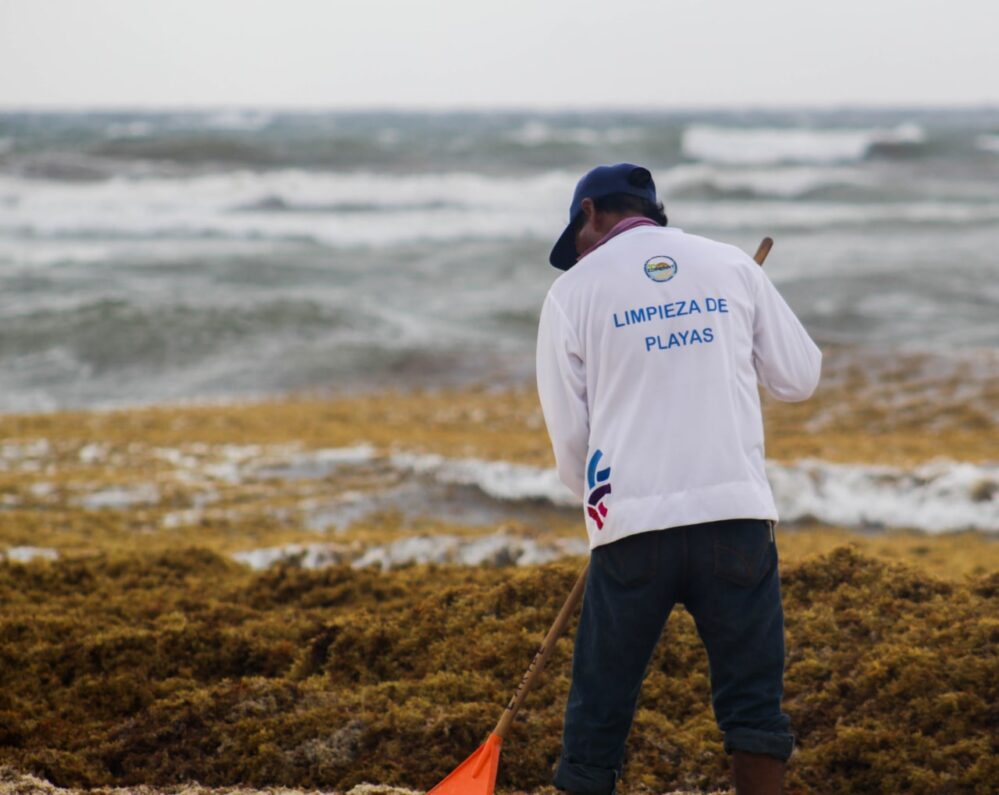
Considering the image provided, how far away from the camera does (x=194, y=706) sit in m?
3.39

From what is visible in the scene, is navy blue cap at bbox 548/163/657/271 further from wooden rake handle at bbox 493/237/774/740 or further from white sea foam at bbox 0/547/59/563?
white sea foam at bbox 0/547/59/563

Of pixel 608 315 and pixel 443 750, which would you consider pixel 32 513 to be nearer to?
pixel 443 750

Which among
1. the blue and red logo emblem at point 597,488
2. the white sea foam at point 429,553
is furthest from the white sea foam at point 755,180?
the blue and red logo emblem at point 597,488

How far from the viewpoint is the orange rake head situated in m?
2.79

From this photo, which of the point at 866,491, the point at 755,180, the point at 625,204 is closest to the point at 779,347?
the point at 625,204

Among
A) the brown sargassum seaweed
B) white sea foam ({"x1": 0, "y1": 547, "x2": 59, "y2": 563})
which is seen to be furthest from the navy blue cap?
white sea foam ({"x1": 0, "y1": 547, "x2": 59, "y2": 563})

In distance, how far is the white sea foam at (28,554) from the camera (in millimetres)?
5054

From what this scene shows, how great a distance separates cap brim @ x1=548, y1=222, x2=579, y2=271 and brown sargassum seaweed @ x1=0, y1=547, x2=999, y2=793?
1431 millimetres

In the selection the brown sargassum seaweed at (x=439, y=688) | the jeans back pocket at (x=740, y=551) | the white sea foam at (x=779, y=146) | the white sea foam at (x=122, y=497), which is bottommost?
the white sea foam at (x=122, y=497)

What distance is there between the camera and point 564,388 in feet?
8.07

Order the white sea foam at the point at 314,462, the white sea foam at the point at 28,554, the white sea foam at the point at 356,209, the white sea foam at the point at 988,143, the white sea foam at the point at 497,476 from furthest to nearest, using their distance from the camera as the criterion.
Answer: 1. the white sea foam at the point at 988,143
2. the white sea foam at the point at 356,209
3. the white sea foam at the point at 314,462
4. the white sea foam at the point at 497,476
5. the white sea foam at the point at 28,554

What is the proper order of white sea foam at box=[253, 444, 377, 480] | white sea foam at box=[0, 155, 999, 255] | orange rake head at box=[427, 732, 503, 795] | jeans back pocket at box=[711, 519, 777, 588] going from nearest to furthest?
1. jeans back pocket at box=[711, 519, 777, 588]
2. orange rake head at box=[427, 732, 503, 795]
3. white sea foam at box=[253, 444, 377, 480]
4. white sea foam at box=[0, 155, 999, 255]

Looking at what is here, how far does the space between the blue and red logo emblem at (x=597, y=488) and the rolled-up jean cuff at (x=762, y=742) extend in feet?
1.79

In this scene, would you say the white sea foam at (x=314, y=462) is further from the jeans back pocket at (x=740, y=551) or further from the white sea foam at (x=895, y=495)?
the jeans back pocket at (x=740, y=551)
